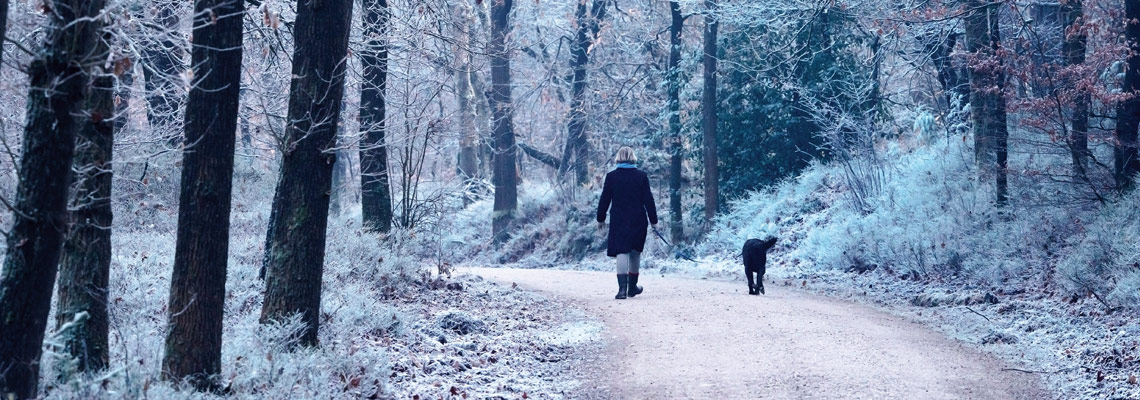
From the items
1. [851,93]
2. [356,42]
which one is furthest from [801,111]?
[356,42]

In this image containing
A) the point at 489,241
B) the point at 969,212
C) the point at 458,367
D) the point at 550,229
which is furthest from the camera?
the point at 489,241

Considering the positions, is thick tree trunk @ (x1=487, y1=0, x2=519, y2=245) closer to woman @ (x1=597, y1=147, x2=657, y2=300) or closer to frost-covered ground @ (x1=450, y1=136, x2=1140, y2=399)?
frost-covered ground @ (x1=450, y1=136, x2=1140, y2=399)

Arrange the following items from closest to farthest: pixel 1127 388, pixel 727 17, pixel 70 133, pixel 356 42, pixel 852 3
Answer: pixel 70 133 → pixel 1127 388 → pixel 356 42 → pixel 852 3 → pixel 727 17

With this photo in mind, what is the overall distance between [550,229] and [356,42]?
17.6m

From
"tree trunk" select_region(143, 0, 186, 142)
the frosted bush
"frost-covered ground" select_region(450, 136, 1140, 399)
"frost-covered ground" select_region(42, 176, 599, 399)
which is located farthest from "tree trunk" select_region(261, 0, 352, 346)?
the frosted bush

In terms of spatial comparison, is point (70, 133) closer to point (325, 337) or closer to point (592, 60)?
point (325, 337)

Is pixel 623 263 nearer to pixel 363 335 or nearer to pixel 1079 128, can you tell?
pixel 363 335

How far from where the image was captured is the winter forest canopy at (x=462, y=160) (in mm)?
6176

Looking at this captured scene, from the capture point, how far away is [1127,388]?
7504 mm

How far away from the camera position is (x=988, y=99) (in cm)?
1619

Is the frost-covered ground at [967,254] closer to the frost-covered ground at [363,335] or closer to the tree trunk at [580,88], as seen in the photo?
the frost-covered ground at [363,335]

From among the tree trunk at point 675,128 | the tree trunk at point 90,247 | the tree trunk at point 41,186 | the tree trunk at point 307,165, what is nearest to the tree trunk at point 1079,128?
the tree trunk at point 307,165

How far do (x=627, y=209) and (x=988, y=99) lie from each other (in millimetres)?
6610

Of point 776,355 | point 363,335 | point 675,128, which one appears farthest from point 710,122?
point 363,335
